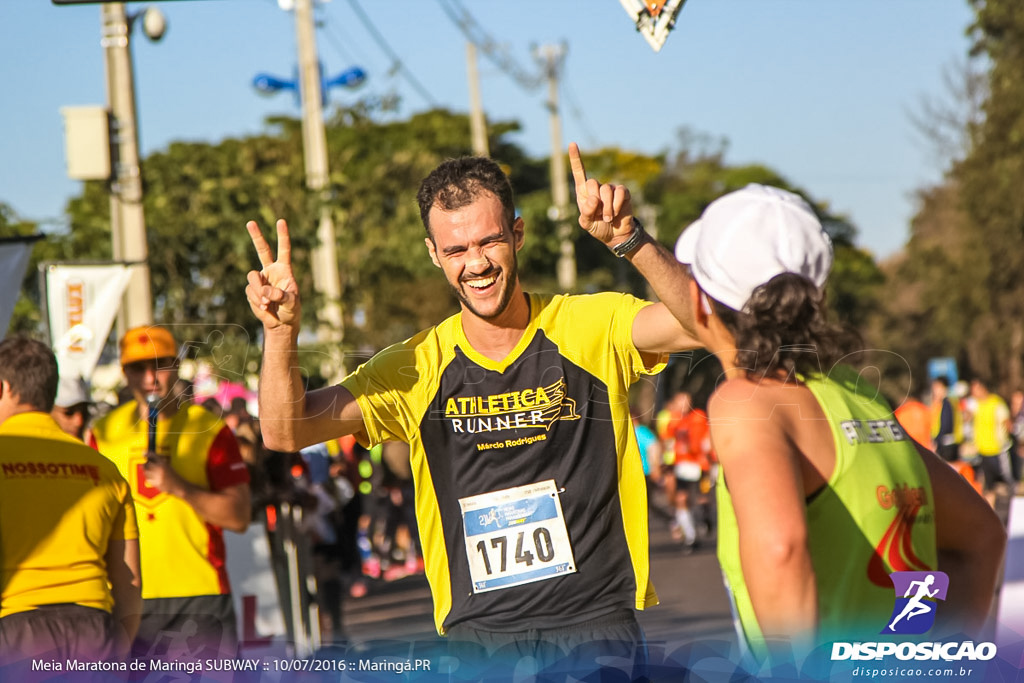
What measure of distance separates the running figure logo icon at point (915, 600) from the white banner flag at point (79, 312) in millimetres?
6083

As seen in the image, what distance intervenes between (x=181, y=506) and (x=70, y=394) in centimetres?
98

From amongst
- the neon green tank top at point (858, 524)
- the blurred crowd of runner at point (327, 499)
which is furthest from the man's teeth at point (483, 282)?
the blurred crowd of runner at point (327, 499)

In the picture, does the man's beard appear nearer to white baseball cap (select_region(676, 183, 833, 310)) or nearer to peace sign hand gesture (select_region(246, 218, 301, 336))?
peace sign hand gesture (select_region(246, 218, 301, 336))

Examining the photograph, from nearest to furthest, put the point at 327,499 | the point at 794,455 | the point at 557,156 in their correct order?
the point at 794,455
the point at 327,499
the point at 557,156

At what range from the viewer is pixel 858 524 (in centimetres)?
228

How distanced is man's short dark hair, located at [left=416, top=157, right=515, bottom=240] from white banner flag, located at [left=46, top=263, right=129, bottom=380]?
438 centimetres

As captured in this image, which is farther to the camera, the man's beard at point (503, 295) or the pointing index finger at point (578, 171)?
the man's beard at point (503, 295)

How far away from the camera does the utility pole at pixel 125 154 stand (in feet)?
28.5

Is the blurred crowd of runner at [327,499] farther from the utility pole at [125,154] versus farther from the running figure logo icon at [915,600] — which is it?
the running figure logo icon at [915,600]

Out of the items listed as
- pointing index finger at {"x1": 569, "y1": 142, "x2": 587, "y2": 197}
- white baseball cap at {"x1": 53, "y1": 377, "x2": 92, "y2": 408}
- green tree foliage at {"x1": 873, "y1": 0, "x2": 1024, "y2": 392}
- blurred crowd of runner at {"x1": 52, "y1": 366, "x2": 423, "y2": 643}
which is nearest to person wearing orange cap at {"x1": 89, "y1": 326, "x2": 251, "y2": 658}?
blurred crowd of runner at {"x1": 52, "y1": 366, "x2": 423, "y2": 643}

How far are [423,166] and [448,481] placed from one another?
89.0ft

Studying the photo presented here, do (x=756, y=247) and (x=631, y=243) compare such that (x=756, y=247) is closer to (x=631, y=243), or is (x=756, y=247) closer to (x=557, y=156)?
(x=631, y=243)

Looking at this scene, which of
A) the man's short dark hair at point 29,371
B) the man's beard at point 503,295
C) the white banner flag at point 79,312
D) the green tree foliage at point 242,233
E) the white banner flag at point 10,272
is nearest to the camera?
the man's beard at point 503,295

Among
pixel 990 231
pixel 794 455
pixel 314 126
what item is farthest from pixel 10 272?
pixel 990 231
